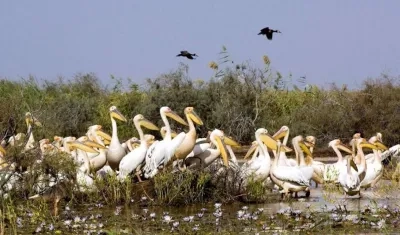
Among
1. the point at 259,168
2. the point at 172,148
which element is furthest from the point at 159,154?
the point at 259,168

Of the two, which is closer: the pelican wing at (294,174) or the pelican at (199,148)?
the pelican wing at (294,174)

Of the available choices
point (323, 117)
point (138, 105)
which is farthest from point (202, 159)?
point (138, 105)

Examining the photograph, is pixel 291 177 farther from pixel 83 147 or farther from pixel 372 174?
pixel 83 147

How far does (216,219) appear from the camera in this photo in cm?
1109

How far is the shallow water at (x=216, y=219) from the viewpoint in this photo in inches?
400

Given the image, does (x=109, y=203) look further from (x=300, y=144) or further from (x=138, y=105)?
(x=138, y=105)

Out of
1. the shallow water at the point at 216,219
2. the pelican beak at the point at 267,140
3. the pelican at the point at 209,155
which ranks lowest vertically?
the shallow water at the point at 216,219

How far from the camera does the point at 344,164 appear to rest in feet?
48.3

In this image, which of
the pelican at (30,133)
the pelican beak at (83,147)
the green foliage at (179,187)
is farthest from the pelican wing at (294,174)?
the pelican at (30,133)

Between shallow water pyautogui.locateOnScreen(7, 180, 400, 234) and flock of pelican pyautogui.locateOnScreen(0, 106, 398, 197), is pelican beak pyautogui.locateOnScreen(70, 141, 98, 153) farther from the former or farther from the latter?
shallow water pyautogui.locateOnScreen(7, 180, 400, 234)

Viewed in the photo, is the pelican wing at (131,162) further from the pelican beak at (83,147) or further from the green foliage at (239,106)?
the green foliage at (239,106)

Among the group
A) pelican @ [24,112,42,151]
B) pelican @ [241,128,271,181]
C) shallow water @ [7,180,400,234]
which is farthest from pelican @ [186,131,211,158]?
pelican @ [24,112,42,151]

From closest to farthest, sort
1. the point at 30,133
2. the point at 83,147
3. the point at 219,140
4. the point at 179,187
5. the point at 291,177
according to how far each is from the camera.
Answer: the point at 30,133 → the point at 179,187 → the point at 291,177 → the point at 219,140 → the point at 83,147

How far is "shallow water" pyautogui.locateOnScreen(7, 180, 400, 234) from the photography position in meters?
10.2
